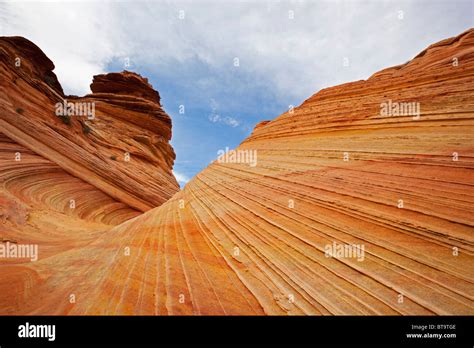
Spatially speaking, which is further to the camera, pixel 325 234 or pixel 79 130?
pixel 79 130

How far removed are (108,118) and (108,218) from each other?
49.2 feet

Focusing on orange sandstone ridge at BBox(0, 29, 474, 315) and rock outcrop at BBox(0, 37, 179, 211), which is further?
rock outcrop at BBox(0, 37, 179, 211)

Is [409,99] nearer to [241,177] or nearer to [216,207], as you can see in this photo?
[241,177]

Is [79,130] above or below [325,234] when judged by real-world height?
above

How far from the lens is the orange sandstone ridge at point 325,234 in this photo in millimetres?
2529

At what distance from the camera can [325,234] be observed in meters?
3.39

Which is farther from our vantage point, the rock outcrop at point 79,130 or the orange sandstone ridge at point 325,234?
the rock outcrop at point 79,130

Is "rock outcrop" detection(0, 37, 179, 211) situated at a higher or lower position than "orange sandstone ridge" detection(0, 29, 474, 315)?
higher

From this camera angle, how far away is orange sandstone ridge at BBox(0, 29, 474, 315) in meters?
2.53

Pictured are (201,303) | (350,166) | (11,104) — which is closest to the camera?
(201,303)

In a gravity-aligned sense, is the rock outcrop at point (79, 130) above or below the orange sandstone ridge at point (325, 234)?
above
